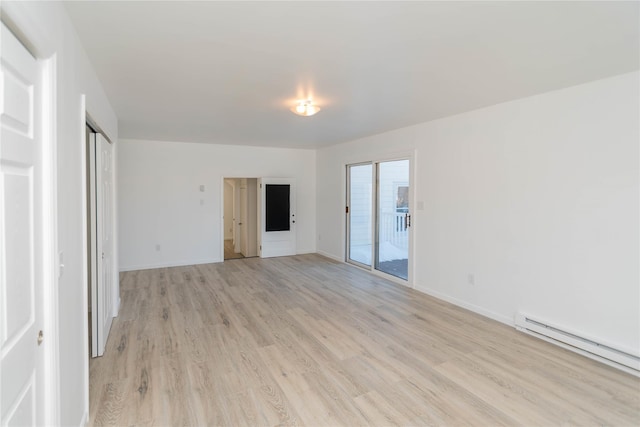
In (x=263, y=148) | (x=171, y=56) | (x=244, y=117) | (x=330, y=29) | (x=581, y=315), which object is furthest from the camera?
(x=263, y=148)

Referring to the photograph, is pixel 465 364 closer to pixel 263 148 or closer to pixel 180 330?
pixel 180 330

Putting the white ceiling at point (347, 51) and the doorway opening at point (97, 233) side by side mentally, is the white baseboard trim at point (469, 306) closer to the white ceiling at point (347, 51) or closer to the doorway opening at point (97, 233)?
the white ceiling at point (347, 51)

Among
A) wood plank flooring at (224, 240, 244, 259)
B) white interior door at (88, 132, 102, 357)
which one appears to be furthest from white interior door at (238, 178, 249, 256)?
white interior door at (88, 132, 102, 357)

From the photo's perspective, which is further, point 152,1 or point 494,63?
point 494,63

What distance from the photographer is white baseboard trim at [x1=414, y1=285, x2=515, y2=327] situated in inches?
145

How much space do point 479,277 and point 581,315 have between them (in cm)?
107

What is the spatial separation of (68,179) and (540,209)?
3941mm

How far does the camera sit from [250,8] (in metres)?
1.78

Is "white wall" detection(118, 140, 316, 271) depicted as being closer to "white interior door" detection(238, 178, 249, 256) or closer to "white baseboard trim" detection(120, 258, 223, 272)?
"white baseboard trim" detection(120, 258, 223, 272)

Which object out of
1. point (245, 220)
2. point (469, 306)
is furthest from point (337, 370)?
point (245, 220)

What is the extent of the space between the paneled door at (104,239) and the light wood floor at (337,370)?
0.23m

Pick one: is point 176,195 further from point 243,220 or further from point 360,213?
point 360,213

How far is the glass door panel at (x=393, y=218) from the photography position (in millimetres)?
5230

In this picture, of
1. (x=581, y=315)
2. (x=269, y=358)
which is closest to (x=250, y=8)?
(x=269, y=358)
